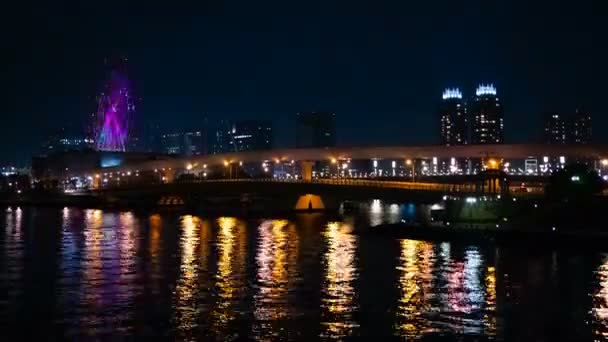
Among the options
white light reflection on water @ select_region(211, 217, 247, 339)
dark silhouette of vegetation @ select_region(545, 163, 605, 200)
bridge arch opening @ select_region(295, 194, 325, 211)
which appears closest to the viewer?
white light reflection on water @ select_region(211, 217, 247, 339)

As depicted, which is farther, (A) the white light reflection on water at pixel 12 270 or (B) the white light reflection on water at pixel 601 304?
(A) the white light reflection on water at pixel 12 270

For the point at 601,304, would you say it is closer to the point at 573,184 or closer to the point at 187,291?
the point at 187,291

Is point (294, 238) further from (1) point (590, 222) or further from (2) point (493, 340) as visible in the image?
(2) point (493, 340)

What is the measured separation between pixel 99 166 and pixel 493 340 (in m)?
105

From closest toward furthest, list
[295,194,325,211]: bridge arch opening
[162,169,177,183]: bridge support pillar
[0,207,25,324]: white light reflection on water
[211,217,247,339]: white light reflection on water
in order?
[211,217,247,339]: white light reflection on water, [0,207,25,324]: white light reflection on water, [295,194,325,211]: bridge arch opening, [162,169,177,183]: bridge support pillar

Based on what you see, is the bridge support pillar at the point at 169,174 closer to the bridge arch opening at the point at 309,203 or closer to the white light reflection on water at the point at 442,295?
the bridge arch opening at the point at 309,203

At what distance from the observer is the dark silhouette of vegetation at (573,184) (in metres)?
48.3

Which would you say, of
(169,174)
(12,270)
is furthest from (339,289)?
(169,174)

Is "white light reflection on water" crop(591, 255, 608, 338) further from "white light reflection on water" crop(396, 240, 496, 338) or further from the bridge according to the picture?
the bridge

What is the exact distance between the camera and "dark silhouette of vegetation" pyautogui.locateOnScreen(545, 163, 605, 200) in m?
48.3

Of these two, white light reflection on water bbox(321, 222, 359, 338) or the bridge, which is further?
the bridge

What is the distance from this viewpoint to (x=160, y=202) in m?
80.0

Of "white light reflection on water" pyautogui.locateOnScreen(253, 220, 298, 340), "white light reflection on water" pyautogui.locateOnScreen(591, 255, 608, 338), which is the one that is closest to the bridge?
"white light reflection on water" pyautogui.locateOnScreen(253, 220, 298, 340)

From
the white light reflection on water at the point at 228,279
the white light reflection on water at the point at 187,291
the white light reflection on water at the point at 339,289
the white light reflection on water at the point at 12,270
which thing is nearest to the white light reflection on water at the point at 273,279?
the white light reflection on water at the point at 228,279
